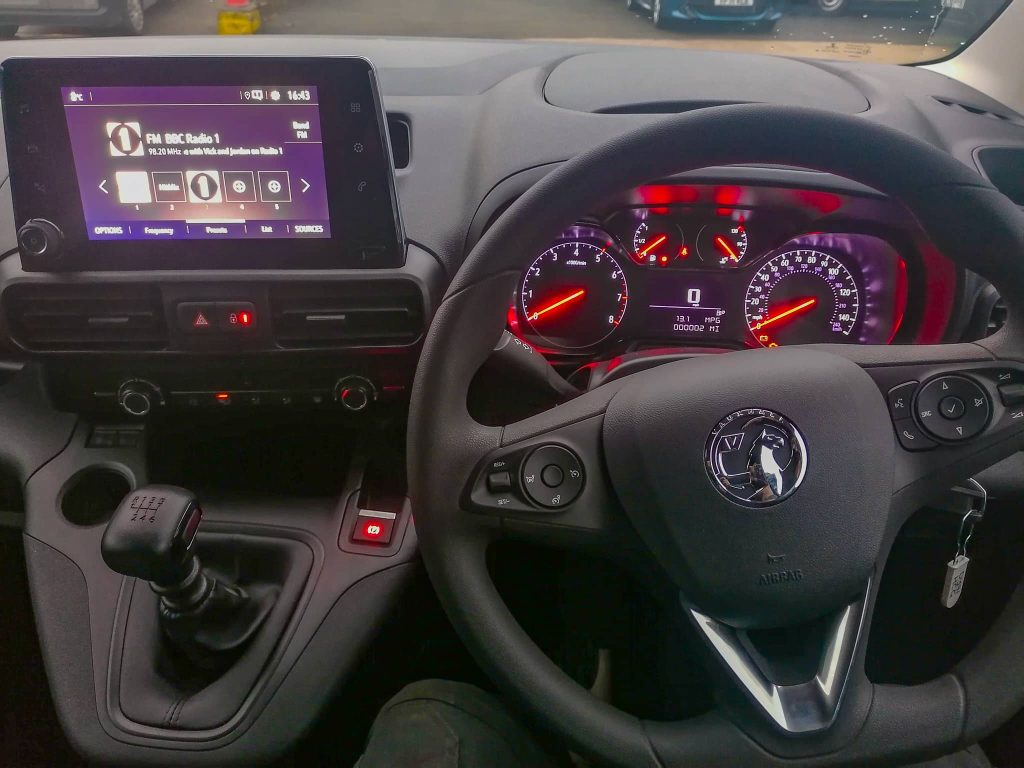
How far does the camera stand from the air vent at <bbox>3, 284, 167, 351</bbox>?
1.40 metres

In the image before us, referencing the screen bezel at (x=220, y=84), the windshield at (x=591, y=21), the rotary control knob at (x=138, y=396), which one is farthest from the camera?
the windshield at (x=591, y=21)

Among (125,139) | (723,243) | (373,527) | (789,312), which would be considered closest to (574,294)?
(723,243)

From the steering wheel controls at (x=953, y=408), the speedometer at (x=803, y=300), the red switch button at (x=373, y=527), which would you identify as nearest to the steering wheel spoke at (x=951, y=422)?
the steering wheel controls at (x=953, y=408)

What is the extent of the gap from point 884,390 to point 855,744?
0.41 meters

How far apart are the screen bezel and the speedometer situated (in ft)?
2.28

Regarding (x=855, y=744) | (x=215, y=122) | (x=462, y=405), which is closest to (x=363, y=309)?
(x=215, y=122)

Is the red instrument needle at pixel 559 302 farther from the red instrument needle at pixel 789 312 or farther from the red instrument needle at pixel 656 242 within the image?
the red instrument needle at pixel 789 312

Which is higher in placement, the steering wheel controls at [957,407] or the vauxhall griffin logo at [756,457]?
the steering wheel controls at [957,407]

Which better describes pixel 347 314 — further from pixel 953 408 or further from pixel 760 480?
pixel 953 408

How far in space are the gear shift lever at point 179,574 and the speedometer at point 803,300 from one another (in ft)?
3.40

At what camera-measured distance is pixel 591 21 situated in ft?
7.13

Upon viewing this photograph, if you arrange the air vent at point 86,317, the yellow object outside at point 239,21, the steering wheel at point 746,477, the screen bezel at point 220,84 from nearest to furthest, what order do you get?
the steering wheel at point 746,477 < the screen bezel at point 220,84 < the air vent at point 86,317 < the yellow object outside at point 239,21

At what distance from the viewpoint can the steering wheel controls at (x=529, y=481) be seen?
1.01 m

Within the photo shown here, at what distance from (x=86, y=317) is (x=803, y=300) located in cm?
127
